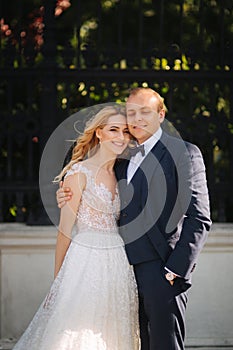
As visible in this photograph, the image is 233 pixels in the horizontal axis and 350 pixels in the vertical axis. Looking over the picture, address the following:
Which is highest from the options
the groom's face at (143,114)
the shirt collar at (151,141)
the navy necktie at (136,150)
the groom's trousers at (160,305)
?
the groom's face at (143,114)

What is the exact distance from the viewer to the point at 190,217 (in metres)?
4.43

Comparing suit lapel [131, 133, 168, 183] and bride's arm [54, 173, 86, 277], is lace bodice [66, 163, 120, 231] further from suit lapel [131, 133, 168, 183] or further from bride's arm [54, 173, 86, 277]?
suit lapel [131, 133, 168, 183]

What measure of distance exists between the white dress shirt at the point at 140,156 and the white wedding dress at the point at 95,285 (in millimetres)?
172

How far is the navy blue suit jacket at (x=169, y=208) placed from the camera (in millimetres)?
4418

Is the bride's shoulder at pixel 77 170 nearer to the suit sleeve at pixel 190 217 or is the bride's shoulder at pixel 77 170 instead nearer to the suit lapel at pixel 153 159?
the suit lapel at pixel 153 159

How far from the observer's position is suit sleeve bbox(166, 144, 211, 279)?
4.40m

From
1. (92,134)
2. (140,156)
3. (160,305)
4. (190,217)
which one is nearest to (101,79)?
(92,134)

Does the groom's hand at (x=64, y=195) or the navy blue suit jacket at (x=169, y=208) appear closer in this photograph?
the navy blue suit jacket at (x=169, y=208)

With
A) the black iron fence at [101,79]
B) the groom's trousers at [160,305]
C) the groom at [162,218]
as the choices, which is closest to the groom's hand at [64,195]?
the groom at [162,218]

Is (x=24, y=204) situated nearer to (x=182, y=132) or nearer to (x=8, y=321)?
(x=8, y=321)

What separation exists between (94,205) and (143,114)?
1.98 ft

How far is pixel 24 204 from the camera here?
21.6 ft

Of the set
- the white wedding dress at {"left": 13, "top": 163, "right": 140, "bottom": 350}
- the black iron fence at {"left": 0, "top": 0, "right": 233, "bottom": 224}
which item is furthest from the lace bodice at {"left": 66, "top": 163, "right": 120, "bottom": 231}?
the black iron fence at {"left": 0, "top": 0, "right": 233, "bottom": 224}

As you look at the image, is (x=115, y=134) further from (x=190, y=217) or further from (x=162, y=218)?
(x=190, y=217)
